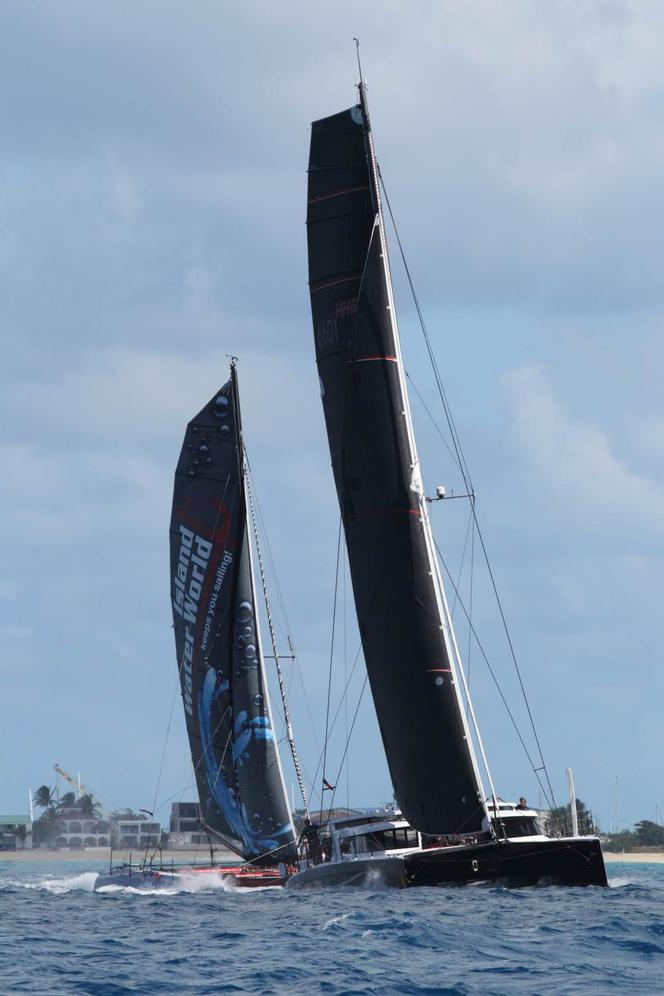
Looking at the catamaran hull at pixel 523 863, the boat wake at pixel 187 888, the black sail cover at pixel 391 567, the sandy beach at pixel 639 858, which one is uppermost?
the sandy beach at pixel 639 858

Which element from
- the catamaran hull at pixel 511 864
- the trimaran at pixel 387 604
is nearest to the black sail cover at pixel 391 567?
the trimaran at pixel 387 604

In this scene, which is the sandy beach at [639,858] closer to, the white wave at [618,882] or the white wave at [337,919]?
the white wave at [618,882]

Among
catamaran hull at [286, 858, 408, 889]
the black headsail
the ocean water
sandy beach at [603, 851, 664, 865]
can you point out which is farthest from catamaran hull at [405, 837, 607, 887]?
sandy beach at [603, 851, 664, 865]

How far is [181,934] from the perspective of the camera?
36.6 meters

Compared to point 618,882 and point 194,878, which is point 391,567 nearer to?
point 618,882

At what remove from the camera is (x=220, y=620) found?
63.6 meters

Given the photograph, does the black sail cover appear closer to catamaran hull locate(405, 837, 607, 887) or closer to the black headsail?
catamaran hull locate(405, 837, 607, 887)

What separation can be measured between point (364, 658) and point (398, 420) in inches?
280

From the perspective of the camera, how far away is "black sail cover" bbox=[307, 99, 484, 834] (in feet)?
144

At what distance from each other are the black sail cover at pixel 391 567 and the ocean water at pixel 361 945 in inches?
129

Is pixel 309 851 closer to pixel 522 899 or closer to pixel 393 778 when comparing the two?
pixel 393 778

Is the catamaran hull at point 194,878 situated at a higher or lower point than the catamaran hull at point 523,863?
higher

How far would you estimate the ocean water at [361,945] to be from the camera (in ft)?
87.6

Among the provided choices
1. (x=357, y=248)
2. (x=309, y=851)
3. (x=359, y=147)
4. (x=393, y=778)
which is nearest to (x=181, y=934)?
(x=393, y=778)
